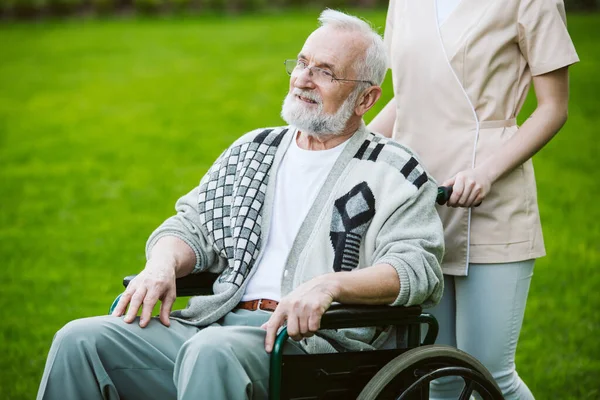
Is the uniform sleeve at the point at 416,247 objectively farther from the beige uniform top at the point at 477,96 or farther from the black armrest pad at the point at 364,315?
the beige uniform top at the point at 477,96

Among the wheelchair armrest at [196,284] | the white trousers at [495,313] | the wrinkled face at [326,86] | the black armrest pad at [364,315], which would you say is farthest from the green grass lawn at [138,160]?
the wrinkled face at [326,86]

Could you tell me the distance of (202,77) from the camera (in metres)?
12.7

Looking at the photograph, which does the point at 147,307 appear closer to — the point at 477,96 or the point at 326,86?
the point at 326,86

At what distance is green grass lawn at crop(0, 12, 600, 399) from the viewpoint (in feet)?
18.2

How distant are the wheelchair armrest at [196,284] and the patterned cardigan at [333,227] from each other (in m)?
0.02

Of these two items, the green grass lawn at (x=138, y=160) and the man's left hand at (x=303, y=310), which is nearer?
the man's left hand at (x=303, y=310)

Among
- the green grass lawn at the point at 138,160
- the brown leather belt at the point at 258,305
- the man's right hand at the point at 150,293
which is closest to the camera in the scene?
the man's right hand at the point at 150,293

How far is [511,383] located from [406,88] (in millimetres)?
1008

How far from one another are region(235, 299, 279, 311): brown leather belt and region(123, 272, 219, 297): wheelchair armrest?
16cm

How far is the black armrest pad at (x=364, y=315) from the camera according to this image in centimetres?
262

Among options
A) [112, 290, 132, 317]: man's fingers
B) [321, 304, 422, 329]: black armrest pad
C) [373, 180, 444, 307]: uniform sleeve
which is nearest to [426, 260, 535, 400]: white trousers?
[373, 180, 444, 307]: uniform sleeve

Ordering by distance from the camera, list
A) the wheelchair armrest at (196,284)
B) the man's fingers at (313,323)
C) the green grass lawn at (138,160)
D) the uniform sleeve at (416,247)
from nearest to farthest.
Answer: the man's fingers at (313,323)
the uniform sleeve at (416,247)
the wheelchair armrest at (196,284)
the green grass lawn at (138,160)

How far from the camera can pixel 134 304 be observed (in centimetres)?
288

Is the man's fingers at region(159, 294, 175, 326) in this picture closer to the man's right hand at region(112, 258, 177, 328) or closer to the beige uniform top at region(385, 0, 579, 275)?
the man's right hand at region(112, 258, 177, 328)
